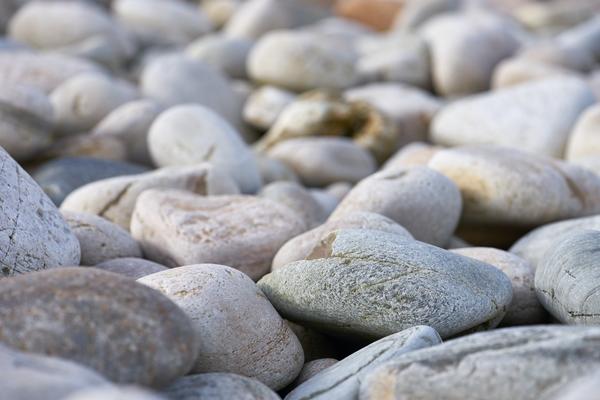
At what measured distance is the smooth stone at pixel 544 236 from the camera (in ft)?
9.87

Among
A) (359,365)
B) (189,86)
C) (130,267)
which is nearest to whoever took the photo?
(359,365)

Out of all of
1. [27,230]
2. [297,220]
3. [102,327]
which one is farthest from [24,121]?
[102,327]

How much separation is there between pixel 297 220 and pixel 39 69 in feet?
10.1

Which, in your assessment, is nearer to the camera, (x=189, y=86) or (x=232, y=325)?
(x=232, y=325)

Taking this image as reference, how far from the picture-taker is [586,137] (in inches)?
179

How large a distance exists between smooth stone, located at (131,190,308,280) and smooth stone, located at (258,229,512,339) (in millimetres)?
497

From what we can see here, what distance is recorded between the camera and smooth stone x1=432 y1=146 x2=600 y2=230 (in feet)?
11.0

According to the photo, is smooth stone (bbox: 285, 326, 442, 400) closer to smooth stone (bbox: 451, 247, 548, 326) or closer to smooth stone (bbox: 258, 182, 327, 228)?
smooth stone (bbox: 451, 247, 548, 326)

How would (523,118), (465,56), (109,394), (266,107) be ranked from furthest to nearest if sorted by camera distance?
1. (465,56)
2. (266,107)
3. (523,118)
4. (109,394)

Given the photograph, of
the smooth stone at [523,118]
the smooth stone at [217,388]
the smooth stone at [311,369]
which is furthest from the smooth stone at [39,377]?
the smooth stone at [523,118]

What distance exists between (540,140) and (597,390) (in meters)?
3.78

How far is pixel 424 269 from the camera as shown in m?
2.23

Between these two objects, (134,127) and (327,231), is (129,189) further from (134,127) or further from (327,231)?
(134,127)

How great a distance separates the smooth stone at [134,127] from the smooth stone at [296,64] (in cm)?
177
